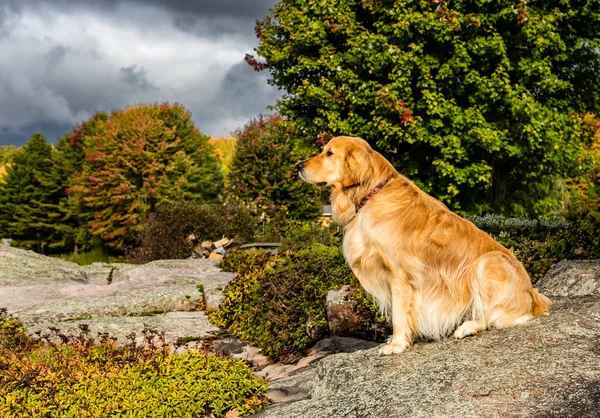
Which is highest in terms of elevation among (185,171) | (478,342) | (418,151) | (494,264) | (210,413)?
(185,171)

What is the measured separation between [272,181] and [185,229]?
16.8 ft

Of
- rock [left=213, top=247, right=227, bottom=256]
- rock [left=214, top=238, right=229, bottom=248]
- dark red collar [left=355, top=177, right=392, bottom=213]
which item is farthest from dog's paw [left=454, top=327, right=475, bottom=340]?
rock [left=214, top=238, right=229, bottom=248]

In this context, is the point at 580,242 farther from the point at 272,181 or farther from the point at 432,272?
the point at 272,181

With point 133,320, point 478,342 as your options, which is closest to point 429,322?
point 478,342

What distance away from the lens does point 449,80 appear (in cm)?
1561

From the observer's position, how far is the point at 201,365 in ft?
15.6

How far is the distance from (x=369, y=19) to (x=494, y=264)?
48.8 feet

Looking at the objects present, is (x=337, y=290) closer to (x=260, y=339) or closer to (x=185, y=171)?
(x=260, y=339)

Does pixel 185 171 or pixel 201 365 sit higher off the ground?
pixel 185 171

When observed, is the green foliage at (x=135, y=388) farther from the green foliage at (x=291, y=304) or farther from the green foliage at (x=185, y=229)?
the green foliage at (x=185, y=229)

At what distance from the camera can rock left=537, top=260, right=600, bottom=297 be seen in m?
5.62

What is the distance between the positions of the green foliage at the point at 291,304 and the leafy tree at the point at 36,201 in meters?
31.9

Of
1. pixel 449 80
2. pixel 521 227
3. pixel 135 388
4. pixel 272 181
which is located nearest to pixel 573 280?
pixel 135 388

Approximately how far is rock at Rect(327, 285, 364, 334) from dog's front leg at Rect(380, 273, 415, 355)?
214 centimetres
